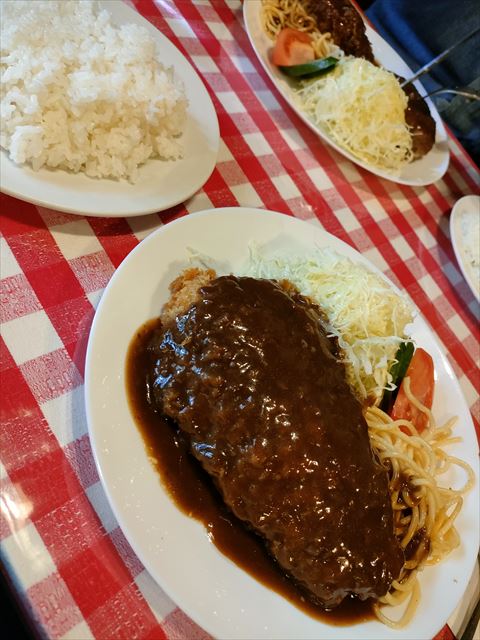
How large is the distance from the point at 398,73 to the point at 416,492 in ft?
12.5

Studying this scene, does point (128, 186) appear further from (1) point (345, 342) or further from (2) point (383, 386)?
(2) point (383, 386)

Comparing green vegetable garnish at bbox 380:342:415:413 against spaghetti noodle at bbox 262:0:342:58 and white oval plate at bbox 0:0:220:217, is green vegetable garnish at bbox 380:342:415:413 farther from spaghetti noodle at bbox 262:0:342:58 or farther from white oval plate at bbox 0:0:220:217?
spaghetti noodle at bbox 262:0:342:58

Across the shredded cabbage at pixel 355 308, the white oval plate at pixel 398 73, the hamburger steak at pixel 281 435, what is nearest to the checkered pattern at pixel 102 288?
the white oval plate at pixel 398 73

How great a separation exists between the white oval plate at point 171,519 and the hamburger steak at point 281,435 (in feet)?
0.48

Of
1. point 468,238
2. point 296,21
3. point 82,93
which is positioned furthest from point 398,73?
point 82,93

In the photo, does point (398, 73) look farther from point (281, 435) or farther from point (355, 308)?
point (281, 435)

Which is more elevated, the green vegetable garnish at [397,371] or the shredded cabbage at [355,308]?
the shredded cabbage at [355,308]

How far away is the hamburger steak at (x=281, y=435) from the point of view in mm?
1822

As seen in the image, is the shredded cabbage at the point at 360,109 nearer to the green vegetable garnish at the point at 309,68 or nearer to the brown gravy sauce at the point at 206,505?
the green vegetable garnish at the point at 309,68

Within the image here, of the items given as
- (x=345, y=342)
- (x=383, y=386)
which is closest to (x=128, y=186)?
(x=345, y=342)

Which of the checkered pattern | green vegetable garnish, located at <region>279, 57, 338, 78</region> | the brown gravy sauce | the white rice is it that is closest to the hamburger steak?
the brown gravy sauce

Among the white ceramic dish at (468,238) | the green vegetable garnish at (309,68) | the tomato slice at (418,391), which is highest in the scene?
the green vegetable garnish at (309,68)

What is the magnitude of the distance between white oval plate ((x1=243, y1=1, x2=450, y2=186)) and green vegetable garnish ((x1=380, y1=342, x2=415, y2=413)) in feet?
5.04

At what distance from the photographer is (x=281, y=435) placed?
186 cm
